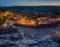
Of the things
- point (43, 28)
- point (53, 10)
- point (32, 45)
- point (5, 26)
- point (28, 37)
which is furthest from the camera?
point (53, 10)

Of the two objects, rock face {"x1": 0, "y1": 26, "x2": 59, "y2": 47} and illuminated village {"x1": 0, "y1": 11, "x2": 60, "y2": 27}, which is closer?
rock face {"x1": 0, "y1": 26, "x2": 59, "y2": 47}

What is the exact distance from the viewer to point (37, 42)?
222 inches

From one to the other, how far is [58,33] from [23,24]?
1568 millimetres

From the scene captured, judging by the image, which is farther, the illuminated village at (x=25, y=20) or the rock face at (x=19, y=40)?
the illuminated village at (x=25, y=20)

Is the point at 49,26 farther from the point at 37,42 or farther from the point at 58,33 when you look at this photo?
the point at 37,42

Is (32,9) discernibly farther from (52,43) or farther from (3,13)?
(52,43)

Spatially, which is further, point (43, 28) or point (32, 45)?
point (43, 28)

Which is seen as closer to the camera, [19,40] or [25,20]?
[19,40]

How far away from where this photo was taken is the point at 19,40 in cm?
576

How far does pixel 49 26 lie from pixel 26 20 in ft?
3.34

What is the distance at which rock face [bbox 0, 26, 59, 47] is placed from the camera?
552 cm

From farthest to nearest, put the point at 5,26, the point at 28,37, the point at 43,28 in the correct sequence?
the point at 43,28, the point at 5,26, the point at 28,37

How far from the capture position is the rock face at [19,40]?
552 centimetres

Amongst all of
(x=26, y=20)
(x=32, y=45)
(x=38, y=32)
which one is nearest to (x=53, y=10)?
(x=26, y=20)
